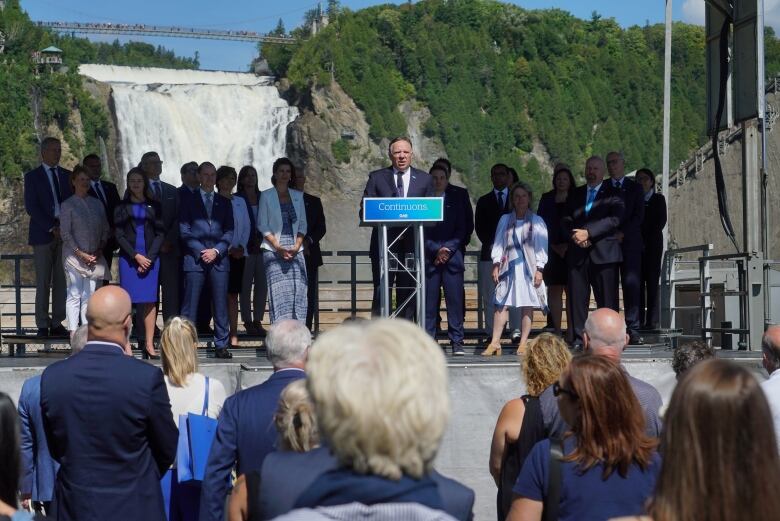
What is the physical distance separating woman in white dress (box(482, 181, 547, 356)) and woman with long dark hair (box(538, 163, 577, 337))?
0.76 m

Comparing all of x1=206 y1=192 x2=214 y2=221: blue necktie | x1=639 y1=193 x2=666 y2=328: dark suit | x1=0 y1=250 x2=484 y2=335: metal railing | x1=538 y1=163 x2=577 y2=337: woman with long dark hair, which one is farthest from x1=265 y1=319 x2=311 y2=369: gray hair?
x1=639 y1=193 x2=666 y2=328: dark suit

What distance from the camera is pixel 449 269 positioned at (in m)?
11.0

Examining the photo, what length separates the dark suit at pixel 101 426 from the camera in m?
4.70

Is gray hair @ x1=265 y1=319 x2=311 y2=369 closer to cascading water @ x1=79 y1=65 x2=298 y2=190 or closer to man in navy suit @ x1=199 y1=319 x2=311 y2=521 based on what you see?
man in navy suit @ x1=199 y1=319 x2=311 y2=521

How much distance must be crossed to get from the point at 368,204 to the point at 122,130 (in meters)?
43.7

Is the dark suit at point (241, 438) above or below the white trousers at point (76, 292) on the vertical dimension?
below

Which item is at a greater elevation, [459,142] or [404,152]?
[459,142]

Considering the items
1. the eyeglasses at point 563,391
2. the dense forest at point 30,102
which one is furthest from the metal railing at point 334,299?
the dense forest at point 30,102

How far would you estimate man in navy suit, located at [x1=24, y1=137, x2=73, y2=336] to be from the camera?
11.4 metres

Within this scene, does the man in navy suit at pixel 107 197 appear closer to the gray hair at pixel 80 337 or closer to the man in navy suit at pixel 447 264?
the man in navy suit at pixel 447 264

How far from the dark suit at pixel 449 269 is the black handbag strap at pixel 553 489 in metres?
7.05

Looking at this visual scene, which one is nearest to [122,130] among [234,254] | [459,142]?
[459,142]

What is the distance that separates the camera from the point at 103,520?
4.70 metres

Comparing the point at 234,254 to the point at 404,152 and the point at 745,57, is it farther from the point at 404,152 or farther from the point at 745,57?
the point at 745,57
